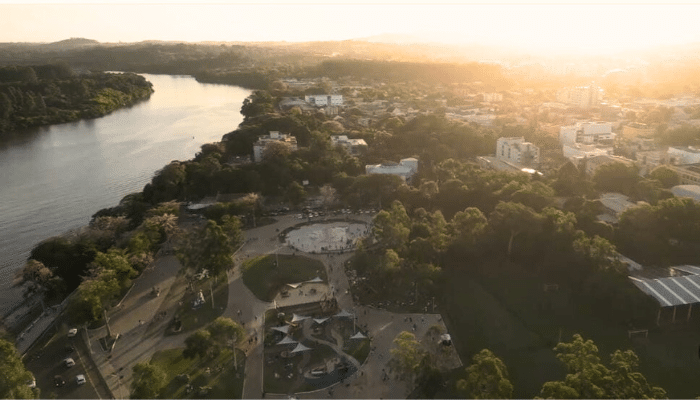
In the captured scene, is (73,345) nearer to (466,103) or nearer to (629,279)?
(629,279)

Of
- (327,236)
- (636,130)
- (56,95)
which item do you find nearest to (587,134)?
(636,130)

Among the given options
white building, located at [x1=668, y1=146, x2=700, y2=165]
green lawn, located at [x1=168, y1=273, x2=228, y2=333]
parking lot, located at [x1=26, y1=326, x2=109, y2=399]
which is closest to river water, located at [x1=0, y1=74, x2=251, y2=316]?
parking lot, located at [x1=26, y1=326, x2=109, y2=399]

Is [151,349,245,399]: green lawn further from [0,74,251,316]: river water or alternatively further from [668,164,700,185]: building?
[668,164,700,185]: building

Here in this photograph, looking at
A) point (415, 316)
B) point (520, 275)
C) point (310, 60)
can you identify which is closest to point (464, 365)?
point (415, 316)

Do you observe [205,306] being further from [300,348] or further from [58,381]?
[58,381]

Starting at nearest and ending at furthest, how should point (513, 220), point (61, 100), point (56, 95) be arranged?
point (513, 220)
point (61, 100)
point (56, 95)

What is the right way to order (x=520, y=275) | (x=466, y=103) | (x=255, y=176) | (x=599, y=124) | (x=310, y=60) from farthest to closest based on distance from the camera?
(x=310, y=60), (x=466, y=103), (x=599, y=124), (x=255, y=176), (x=520, y=275)

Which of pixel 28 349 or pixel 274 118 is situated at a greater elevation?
pixel 274 118
